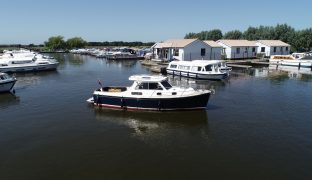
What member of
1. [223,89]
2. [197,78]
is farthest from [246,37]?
[223,89]

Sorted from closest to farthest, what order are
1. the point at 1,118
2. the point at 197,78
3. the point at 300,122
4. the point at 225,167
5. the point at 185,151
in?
1. the point at 225,167
2. the point at 185,151
3. the point at 300,122
4. the point at 1,118
5. the point at 197,78

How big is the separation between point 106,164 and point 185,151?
184 inches

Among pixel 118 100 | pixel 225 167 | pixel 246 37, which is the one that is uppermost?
pixel 246 37

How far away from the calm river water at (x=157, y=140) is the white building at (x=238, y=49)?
38253 mm

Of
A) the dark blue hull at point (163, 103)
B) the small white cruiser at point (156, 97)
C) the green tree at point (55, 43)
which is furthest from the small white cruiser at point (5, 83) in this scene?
the green tree at point (55, 43)

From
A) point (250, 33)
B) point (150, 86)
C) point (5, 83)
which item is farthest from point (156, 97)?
point (250, 33)

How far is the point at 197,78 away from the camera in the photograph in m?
42.2

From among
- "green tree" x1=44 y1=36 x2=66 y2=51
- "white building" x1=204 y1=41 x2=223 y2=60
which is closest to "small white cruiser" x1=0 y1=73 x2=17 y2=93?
"white building" x1=204 y1=41 x2=223 y2=60

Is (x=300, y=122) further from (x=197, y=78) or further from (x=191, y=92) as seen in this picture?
(x=197, y=78)

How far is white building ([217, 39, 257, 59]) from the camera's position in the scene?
2621 inches

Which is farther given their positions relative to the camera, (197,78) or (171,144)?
(197,78)

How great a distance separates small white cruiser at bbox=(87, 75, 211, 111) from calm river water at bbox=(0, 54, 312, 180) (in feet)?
2.43

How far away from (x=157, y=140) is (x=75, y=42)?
141780 millimetres

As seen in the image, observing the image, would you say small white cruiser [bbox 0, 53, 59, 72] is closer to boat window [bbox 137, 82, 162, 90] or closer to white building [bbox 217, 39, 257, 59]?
boat window [bbox 137, 82, 162, 90]
